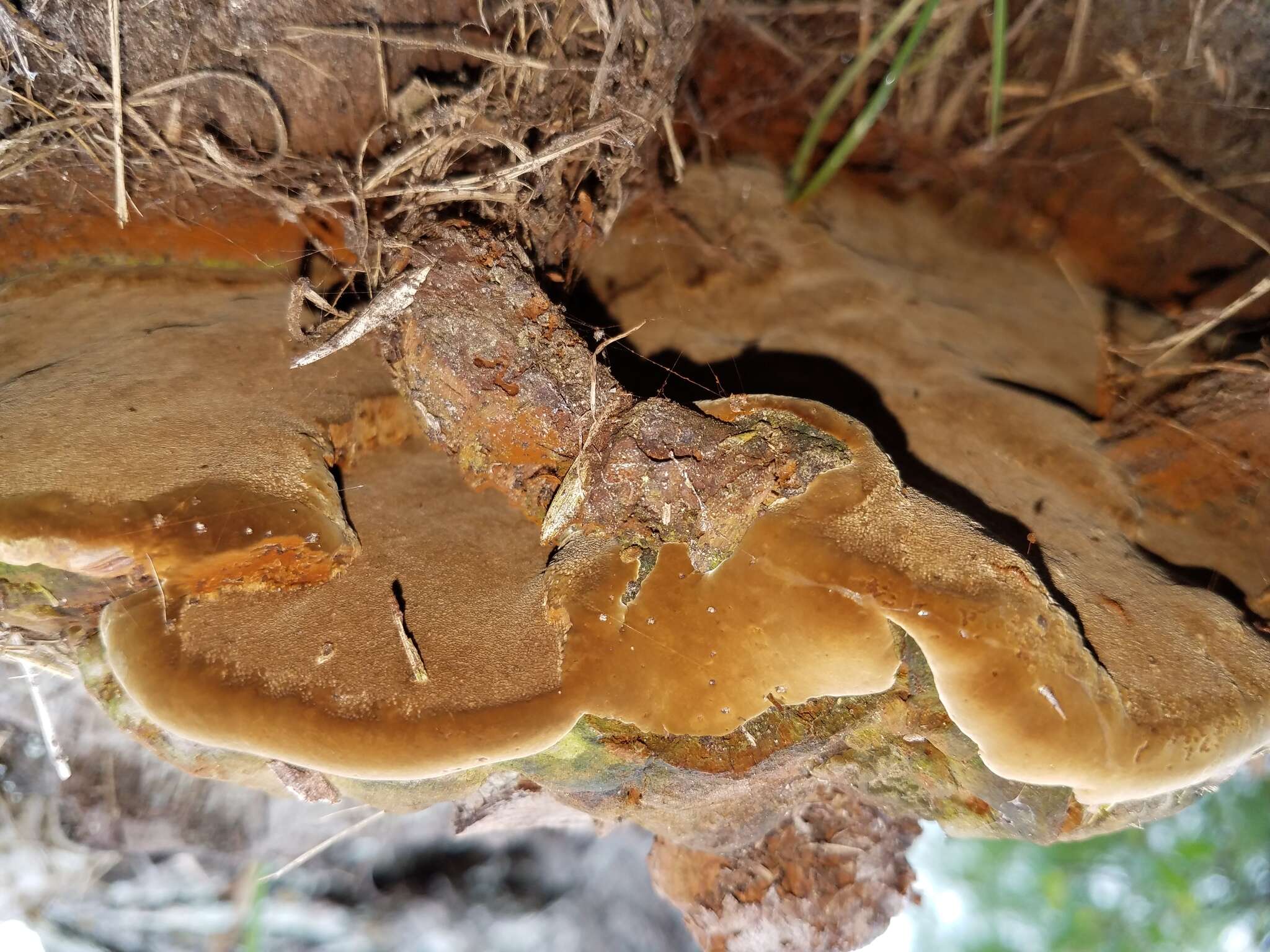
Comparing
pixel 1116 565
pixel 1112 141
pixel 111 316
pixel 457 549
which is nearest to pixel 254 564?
pixel 457 549

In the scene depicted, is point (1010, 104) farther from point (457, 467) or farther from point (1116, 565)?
point (457, 467)

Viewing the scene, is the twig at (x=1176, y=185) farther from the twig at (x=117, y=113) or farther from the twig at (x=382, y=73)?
the twig at (x=117, y=113)

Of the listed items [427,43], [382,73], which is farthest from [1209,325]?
[382,73]

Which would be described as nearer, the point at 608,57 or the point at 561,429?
the point at 561,429

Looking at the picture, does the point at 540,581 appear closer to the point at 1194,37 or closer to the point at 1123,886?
the point at 1194,37

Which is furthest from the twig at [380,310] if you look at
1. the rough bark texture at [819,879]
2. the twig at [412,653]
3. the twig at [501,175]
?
the rough bark texture at [819,879]

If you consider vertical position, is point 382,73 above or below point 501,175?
above
